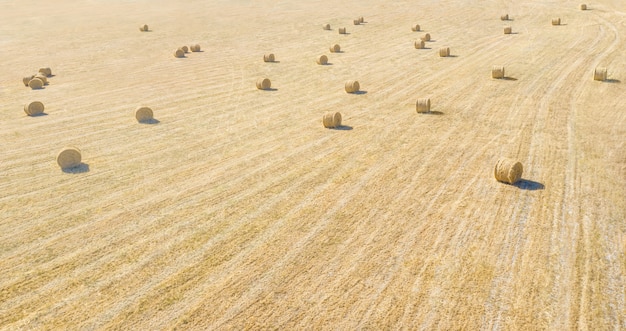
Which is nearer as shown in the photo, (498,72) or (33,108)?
(33,108)

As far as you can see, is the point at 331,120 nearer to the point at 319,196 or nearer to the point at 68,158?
the point at 319,196

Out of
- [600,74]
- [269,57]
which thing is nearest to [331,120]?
[269,57]

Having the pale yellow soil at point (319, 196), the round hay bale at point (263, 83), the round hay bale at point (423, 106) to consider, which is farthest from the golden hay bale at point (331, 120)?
the round hay bale at point (263, 83)

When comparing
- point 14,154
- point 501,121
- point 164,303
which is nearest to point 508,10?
point 501,121

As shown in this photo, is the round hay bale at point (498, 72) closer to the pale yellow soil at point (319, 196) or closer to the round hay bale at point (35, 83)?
the pale yellow soil at point (319, 196)

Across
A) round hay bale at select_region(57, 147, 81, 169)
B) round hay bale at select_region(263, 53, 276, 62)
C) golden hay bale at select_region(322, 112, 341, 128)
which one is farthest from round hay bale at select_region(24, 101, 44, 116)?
round hay bale at select_region(263, 53, 276, 62)

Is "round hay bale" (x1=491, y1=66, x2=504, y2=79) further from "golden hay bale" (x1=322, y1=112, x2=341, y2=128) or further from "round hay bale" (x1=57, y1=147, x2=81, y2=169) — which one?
"round hay bale" (x1=57, y1=147, x2=81, y2=169)
